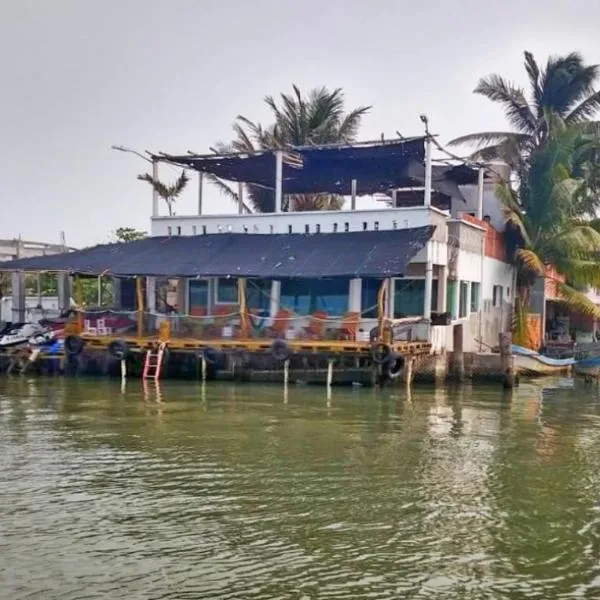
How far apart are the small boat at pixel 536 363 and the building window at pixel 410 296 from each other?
3.30 meters

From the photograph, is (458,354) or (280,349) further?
(458,354)

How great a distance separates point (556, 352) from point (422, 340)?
311 inches

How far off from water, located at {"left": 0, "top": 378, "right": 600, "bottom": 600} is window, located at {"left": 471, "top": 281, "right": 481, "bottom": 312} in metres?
9.20

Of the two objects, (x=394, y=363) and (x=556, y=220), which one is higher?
(x=556, y=220)

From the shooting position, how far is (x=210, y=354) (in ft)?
73.3

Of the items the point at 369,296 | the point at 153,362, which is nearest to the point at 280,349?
the point at 369,296

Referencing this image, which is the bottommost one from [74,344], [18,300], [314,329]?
[74,344]

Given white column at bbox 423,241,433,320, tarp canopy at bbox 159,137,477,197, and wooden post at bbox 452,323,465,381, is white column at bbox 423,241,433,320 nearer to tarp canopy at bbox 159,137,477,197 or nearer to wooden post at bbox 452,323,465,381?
wooden post at bbox 452,323,465,381

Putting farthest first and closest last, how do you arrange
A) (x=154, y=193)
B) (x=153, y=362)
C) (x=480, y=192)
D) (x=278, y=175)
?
(x=154, y=193), (x=480, y=192), (x=278, y=175), (x=153, y=362)

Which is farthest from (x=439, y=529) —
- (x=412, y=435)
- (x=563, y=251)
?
(x=563, y=251)

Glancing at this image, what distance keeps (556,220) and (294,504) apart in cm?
1989

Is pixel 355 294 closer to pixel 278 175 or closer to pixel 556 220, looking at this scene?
pixel 278 175

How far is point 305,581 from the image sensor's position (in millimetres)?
7223

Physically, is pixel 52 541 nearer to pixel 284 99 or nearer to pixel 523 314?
pixel 523 314
